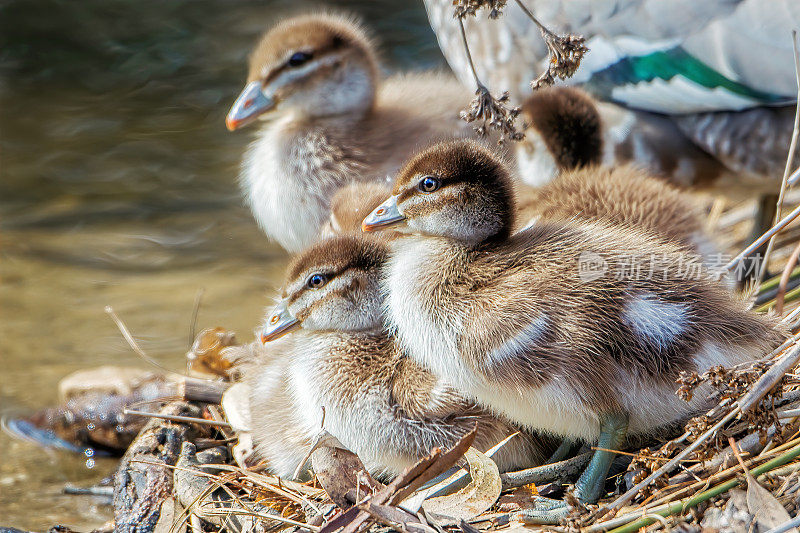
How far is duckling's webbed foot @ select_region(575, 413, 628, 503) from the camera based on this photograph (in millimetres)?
2535

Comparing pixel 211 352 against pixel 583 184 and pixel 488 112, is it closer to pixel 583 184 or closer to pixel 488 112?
pixel 583 184

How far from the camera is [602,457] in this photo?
255 centimetres

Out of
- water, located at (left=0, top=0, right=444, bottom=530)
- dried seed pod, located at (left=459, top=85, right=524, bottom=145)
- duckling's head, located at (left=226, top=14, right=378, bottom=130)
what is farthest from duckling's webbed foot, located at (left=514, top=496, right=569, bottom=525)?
duckling's head, located at (left=226, top=14, right=378, bottom=130)

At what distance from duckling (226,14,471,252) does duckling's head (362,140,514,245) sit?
103 centimetres

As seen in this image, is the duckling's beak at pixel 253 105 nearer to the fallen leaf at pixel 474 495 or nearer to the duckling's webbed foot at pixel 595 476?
the fallen leaf at pixel 474 495

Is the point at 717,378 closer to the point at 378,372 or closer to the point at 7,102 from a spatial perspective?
the point at 378,372

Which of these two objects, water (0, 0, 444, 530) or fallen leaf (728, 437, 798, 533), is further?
water (0, 0, 444, 530)

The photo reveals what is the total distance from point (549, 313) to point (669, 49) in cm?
195

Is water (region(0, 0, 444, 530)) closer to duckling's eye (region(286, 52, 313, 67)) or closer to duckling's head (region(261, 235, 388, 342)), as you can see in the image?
duckling's eye (region(286, 52, 313, 67))

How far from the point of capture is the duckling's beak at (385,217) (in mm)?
2684

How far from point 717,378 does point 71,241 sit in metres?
4.69

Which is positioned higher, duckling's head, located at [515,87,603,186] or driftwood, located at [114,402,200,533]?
duckling's head, located at [515,87,603,186]

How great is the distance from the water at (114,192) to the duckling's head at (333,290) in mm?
1146
